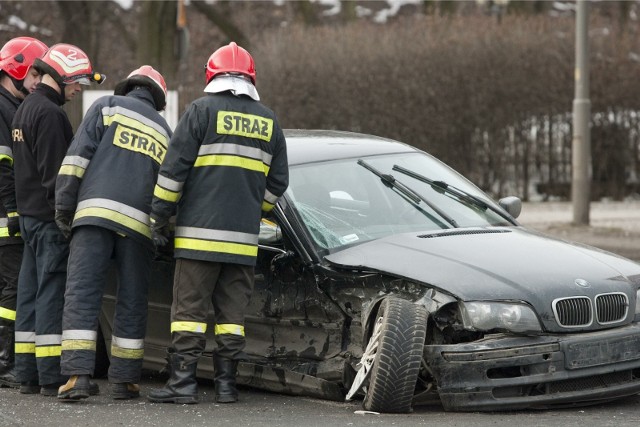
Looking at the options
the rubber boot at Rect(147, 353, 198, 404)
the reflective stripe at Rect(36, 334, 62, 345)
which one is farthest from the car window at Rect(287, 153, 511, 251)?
the reflective stripe at Rect(36, 334, 62, 345)

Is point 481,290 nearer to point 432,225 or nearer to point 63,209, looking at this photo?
point 432,225

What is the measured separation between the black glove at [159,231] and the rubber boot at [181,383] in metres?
0.58

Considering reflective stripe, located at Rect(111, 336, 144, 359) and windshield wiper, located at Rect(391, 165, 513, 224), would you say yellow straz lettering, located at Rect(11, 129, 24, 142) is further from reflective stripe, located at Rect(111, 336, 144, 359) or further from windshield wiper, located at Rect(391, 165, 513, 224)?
windshield wiper, located at Rect(391, 165, 513, 224)

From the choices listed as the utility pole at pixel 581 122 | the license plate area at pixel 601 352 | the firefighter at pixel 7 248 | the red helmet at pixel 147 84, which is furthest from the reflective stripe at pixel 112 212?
the utility pole at pixel 581 122

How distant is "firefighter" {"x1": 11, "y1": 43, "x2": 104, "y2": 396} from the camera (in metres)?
6.64

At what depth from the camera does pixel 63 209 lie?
6.37 metres

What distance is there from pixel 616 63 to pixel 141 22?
8079 mm

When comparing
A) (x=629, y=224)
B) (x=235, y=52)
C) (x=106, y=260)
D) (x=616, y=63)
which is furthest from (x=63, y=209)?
(x=616, y=63)

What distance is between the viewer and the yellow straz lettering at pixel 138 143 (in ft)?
21.2

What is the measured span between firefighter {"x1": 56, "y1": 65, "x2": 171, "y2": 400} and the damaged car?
32 cm

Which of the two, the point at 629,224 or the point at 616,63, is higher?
the point at 616,63

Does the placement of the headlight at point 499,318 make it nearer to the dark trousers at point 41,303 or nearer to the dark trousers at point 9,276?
the dark trousers at point 41,303

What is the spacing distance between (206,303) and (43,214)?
113 centimetres

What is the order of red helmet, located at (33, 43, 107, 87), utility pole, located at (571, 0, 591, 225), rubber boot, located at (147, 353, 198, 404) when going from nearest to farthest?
rubber boot, located at (147, 353, 198, 404), red helmet, located at (33, 43, 107, 87), utility pole, located at (571, 0, 591, 225)
